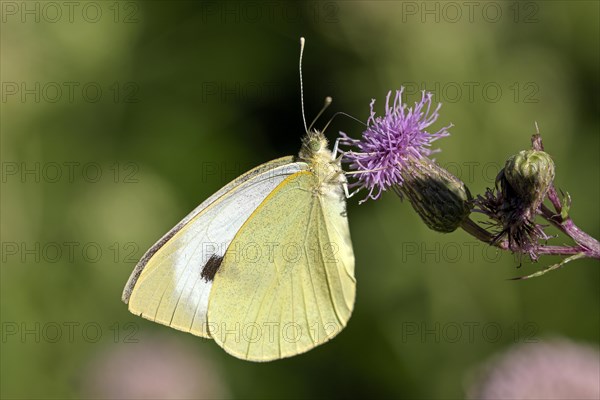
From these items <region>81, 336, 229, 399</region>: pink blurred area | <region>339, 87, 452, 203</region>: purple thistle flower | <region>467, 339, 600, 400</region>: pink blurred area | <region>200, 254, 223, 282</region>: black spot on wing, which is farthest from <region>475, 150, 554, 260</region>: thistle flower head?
<region>81, 336, 229, 399</region>: pink blurred area

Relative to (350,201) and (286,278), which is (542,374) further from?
(350,201)

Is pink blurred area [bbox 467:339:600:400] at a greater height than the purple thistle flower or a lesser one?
lesser

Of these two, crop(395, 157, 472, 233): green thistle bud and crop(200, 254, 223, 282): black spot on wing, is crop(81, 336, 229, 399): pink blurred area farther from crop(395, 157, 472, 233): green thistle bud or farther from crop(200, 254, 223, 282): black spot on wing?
crop(395, 157, 472, 233): green thistle bud

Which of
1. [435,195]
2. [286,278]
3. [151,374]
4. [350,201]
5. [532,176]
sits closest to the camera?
[532,176]

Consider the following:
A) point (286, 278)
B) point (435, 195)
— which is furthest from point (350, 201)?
point (435, 195)

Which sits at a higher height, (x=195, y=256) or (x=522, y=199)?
(x=522, y=199)

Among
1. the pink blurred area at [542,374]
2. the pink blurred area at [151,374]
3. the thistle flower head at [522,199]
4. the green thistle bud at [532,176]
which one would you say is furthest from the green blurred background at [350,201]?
the green thistle bud at [532,176]

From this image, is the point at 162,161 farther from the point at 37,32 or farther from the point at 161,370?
the point at 161,370
